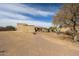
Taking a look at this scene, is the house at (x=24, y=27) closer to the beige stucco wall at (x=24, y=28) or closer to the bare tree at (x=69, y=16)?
the beige stucco wall at (x=24, y=28)

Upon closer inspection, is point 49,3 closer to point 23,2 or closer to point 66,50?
point 23,2

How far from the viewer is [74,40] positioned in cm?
167

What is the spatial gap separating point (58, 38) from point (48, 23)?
18 centimetres

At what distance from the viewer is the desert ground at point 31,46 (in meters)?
1.65

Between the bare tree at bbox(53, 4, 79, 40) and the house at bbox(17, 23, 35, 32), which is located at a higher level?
the bare tree at bbox(53, 4, 79, 40)

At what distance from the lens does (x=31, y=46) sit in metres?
1.65

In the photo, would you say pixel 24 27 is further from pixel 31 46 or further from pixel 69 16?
pixel 69 16

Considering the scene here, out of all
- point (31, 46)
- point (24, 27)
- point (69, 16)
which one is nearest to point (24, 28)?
point (24, 27)

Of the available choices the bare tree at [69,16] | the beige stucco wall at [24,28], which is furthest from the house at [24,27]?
the bare tree at [69,16]

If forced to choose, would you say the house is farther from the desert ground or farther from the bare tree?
the bare tree

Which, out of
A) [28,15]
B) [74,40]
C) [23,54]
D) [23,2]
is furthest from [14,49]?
[74,40]

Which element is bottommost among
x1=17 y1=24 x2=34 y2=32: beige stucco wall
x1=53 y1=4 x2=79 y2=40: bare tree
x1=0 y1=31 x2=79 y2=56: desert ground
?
x1=0 y1=31 x2=79 y2=56: desert ground

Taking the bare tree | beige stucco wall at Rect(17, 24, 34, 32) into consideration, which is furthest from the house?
the bare tree

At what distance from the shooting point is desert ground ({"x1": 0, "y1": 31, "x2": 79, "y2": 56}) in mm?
1646
